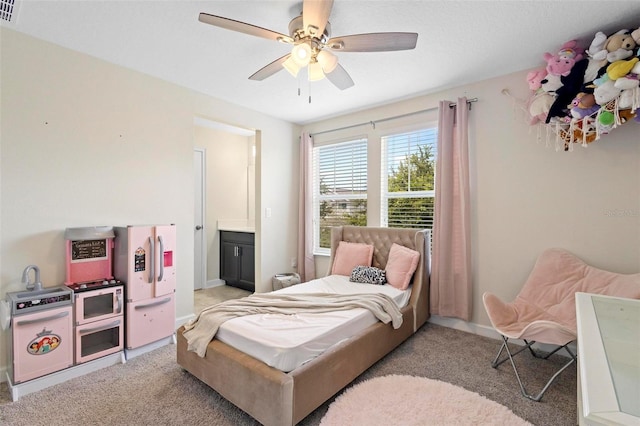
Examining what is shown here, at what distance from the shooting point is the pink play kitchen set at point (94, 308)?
204 cm

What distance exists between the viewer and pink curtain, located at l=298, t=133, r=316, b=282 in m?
4.32

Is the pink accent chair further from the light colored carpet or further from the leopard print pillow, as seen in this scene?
the leopard print pillow

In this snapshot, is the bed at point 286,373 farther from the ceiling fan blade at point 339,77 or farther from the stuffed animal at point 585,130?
the stuffed animal at point 585,130

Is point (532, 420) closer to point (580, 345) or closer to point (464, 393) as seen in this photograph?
point (464, 393)

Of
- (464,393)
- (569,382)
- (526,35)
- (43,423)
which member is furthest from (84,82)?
(569,382)

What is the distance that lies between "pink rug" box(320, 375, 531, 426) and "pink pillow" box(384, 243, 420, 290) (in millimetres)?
1036

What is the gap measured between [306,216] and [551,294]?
291 centimetres

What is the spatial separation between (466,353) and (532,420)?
83 cm

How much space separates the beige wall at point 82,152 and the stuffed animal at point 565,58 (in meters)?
3.19

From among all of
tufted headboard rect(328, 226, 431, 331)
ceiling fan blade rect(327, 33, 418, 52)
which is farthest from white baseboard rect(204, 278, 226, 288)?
ceiling fan blade rect(327, 33, 418, 52)

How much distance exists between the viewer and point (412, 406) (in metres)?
1.85

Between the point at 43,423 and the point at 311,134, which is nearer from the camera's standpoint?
the point at 43,423

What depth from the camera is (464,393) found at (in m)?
2.00

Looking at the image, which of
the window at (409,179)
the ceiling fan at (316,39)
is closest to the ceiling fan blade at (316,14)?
the ceiling fan at (316,39)
